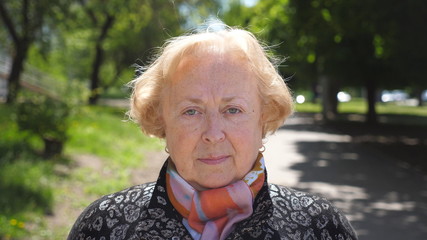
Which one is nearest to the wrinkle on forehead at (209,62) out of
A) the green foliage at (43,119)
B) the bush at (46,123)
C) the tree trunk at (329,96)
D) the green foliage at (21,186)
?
the green foliage at (21,186)

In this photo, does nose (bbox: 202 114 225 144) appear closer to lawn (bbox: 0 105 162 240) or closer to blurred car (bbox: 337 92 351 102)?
lawn (bbox: 0 105 162 240)

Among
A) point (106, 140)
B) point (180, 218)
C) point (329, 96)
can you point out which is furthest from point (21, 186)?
point (329, 96)

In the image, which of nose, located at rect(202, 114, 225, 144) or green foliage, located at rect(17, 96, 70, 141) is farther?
green foliage, located at rect(17, 96, 70, 141)

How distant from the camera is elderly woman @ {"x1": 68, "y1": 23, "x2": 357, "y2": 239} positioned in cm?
182

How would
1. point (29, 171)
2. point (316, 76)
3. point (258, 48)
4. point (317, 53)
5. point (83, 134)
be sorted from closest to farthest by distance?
point (258, 48) → point (29, 171) → point (83, 134) → point (317, 53) → point (316, 76)

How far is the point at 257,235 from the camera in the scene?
1817 millimetres

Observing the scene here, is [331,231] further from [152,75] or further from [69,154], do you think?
[69,154]

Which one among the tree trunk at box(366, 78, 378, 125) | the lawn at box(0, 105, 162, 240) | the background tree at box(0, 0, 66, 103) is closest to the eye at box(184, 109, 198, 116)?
the lawn at box(0, 105, 162, 240)

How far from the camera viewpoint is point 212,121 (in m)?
1.86

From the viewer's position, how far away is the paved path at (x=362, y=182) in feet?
25.1

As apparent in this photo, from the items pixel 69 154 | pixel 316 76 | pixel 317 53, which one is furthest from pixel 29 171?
pixel 316 76

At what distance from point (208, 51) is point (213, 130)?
0.25m

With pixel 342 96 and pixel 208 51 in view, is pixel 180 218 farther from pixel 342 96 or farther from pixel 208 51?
pixel 342 96

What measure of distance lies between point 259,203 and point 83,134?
1301 cm
